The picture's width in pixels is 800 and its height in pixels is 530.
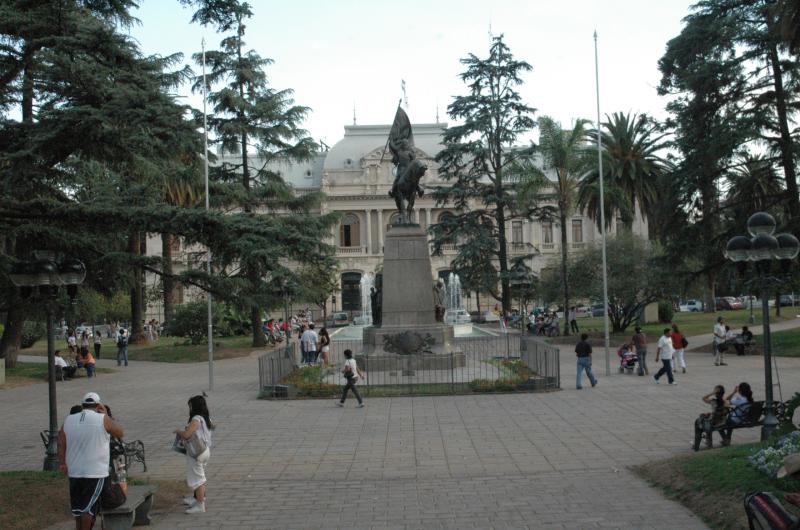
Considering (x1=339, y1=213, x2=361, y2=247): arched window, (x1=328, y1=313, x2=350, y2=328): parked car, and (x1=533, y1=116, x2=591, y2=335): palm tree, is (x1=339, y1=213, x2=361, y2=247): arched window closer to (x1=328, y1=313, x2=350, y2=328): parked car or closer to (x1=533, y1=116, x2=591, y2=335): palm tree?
(x1=328, y1=313, x2=350, y2=328): parked car

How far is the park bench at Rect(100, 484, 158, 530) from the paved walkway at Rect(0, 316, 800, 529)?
0.26 meters

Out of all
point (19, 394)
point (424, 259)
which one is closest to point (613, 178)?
point (424, 259)

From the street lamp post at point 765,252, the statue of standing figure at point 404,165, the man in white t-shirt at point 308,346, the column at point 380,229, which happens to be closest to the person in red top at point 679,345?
the statue of standing figure at point 404,165

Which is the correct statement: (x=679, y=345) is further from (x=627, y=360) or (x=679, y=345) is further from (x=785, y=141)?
(x=785, y=141)

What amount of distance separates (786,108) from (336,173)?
55672mm

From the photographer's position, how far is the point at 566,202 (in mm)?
39469

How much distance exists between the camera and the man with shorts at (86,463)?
7.30 meters

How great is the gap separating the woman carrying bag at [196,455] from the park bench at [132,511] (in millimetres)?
412

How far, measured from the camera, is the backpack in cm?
598

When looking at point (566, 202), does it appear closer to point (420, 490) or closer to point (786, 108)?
point (786, 108)

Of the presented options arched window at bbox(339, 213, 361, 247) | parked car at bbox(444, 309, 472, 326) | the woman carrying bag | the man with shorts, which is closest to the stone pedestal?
the woman carrying bag

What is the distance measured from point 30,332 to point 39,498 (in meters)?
40.3

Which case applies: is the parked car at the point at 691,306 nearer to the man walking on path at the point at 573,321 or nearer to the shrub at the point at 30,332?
the man walking on path at the point at 573,321

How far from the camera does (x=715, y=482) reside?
8508mm
